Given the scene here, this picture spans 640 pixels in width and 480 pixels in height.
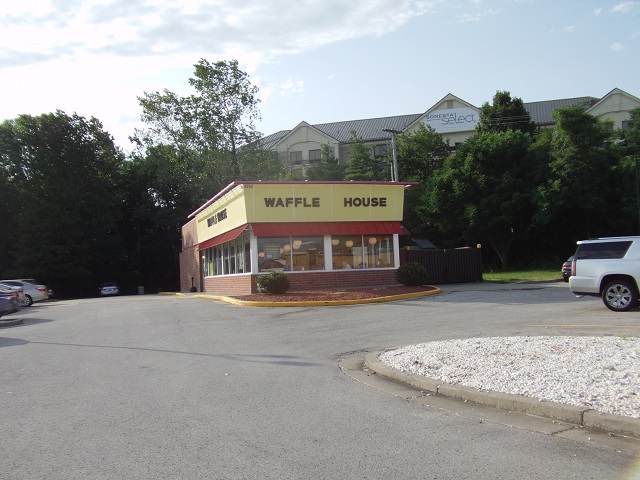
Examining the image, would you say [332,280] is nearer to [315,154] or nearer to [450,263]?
[450,263]

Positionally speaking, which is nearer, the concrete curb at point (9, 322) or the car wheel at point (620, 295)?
the car wheel at point (620, 295)

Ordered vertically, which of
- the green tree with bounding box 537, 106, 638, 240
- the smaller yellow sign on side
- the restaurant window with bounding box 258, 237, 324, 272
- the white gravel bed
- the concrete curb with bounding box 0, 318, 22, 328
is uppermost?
the green tree with bounding box 537, 106, 638, 240

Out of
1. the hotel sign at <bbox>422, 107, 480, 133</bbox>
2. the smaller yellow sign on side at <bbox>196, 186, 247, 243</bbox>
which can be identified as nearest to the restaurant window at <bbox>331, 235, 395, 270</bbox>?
the smaller yellow sign on side at <bbox>196, 186, 247, 243</bbox>

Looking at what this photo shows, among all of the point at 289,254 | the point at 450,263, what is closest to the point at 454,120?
the point at 450,263

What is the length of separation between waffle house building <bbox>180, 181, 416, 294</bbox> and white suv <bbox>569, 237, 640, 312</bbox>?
12.3 metres

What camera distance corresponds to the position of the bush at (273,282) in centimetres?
2237

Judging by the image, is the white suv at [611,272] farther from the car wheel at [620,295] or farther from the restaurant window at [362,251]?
the restaurant window at [362,251]

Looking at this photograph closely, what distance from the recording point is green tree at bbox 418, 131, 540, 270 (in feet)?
139

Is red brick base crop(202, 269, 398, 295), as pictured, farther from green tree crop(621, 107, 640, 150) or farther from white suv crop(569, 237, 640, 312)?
green tree crop(621, 107, 640, 150)

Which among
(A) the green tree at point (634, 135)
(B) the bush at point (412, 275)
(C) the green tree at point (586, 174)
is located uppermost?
(A) the green tree at point (634, 135)

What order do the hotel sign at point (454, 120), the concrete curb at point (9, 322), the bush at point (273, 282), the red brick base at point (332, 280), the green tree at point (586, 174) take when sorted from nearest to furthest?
1. the concrete curb at point (9, 322)
2. the bush at point (273, 282)
3. the red brick base at point (332, 280)
4. the green tree at point (586, 174)
5. the hotel sign at point (454, 120)

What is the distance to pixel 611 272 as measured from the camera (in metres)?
14.2

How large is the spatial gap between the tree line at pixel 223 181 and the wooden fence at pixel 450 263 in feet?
39.3

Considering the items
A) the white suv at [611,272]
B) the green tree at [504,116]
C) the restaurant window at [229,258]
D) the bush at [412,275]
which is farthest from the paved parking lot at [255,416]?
the green tree at [504,116]
